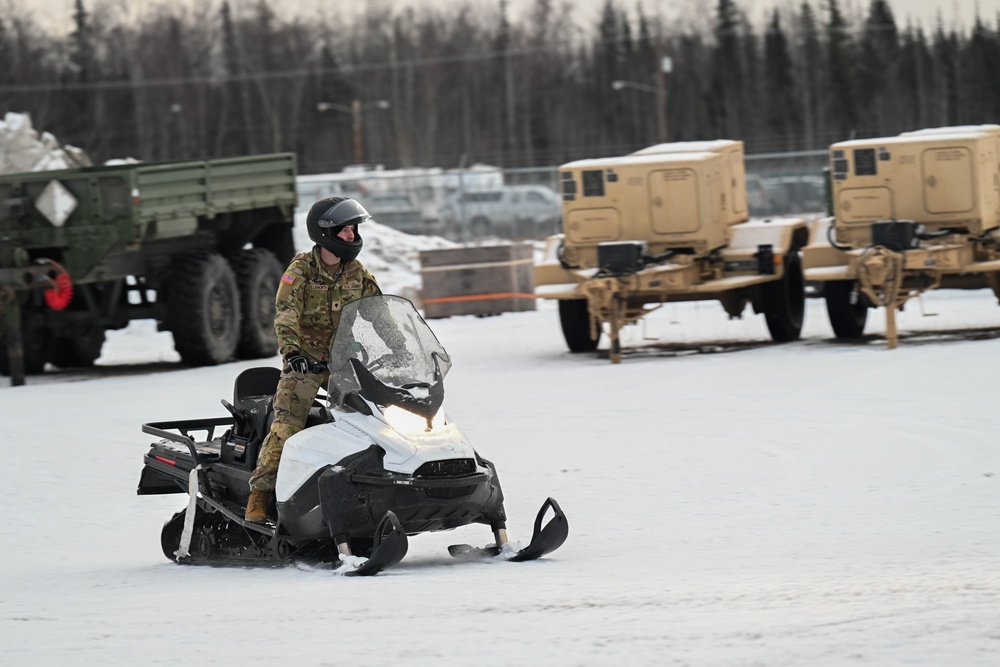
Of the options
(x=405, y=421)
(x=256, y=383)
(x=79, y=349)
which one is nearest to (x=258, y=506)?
(x=256, y=383)

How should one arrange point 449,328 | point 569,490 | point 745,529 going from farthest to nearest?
point 449,328 → point 569,490 → point 745,529

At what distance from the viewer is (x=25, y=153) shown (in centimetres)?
3222

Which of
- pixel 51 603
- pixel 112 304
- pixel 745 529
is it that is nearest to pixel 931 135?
Answer: pixel 112 304

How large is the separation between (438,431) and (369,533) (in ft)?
1.78

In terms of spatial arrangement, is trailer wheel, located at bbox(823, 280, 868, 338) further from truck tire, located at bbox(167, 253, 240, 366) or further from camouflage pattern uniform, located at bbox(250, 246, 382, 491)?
camouflage pattern uniform, located at bbox(250, 246, 382, 491)

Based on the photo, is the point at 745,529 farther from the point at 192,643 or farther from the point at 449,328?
the point at 449,328

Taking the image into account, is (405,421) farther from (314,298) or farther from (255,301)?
(255,301)

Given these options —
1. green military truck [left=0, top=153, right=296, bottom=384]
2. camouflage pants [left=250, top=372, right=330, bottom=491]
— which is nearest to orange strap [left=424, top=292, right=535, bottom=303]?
green military truck [left=0, top=153, right=296, bottom=384]

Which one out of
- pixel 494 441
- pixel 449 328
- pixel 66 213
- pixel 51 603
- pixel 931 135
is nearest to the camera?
pixel 51 603

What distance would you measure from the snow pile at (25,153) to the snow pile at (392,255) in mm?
4911

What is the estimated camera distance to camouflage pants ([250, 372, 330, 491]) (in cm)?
761

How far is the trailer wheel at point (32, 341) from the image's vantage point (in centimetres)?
1764

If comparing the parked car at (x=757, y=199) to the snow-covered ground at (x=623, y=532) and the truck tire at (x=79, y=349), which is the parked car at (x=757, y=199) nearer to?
the snow-covered ground at (x=623, y=532)

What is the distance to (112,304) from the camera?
A: 696 inches
